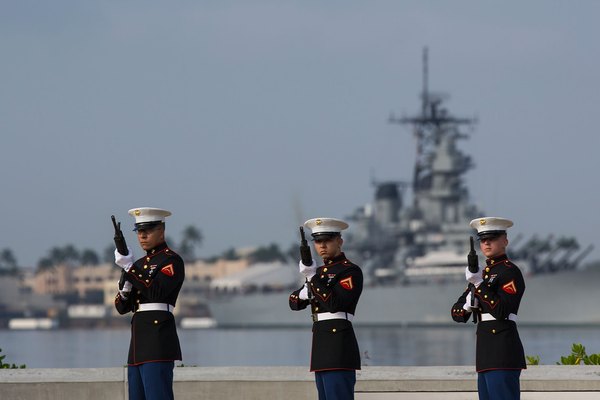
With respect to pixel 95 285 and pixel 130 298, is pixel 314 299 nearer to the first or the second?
pixel 130 298

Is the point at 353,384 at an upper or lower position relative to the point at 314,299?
lower

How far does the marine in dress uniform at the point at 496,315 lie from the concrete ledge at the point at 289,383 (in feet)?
2.64

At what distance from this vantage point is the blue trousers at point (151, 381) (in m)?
7.85

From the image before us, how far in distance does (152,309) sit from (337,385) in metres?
1.34

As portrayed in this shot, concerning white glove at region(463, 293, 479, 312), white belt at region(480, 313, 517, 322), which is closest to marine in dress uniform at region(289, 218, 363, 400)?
white glove at region(463, 293, 479, 312)

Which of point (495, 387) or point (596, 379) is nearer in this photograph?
point (495, 387)

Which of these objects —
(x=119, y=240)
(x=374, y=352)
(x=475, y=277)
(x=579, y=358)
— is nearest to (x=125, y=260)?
(x=119, y=240)

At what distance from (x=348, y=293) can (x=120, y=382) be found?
1.98m

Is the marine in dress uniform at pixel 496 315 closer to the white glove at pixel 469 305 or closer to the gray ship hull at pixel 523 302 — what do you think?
the white glove at pixel 469 305

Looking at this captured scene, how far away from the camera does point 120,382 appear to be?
880 cm

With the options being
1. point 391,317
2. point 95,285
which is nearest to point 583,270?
point 391,317

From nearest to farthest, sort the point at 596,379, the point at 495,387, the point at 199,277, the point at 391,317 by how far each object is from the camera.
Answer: the point at 495,387 < the point at 596,379 < the point at 391,317 < the point at 199,277

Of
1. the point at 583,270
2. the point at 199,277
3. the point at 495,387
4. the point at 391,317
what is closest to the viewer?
the point at 495,387

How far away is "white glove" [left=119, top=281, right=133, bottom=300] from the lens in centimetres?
785
